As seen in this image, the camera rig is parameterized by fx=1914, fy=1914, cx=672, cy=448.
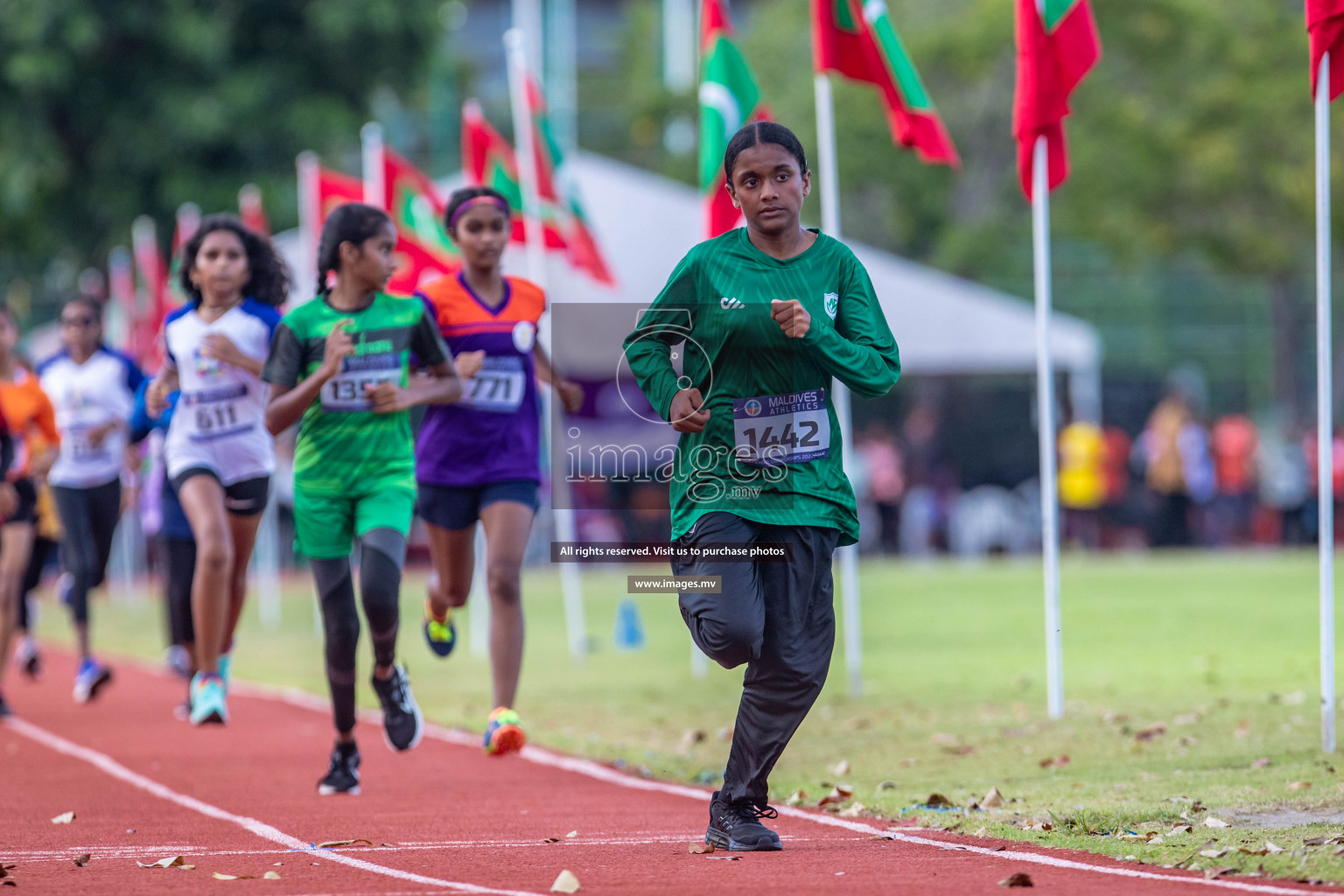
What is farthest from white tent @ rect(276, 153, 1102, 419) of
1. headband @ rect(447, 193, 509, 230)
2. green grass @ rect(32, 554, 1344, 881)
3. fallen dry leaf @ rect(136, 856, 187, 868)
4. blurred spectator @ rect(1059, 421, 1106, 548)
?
fallen dry leaf @ rect(136, 856, 187, 868)

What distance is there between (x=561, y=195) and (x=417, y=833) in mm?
10431

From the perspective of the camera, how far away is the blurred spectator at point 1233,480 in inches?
1203

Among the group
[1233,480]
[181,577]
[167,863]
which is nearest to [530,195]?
[181,577]

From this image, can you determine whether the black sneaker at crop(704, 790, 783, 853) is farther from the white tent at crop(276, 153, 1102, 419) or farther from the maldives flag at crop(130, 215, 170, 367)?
the white tent at crop(276, 153, 1102, 419)

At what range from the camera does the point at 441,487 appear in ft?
29.0

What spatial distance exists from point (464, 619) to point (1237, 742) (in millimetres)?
12574

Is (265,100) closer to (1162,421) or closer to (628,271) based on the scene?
(628,271)

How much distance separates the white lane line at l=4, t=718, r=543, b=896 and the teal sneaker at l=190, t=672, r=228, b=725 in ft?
1.24

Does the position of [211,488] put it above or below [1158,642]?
above

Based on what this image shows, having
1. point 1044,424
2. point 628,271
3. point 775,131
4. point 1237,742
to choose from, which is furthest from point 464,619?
point 775,131

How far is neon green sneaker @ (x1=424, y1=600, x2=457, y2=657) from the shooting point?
32.7 ft

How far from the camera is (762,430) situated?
6.21m

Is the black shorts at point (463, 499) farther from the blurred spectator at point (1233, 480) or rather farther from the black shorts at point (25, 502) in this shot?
the blurred spectator at point (1233, 480)

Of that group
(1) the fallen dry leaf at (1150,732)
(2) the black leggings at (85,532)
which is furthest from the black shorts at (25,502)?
(1) the fallen dry leaf at (1150,732)
